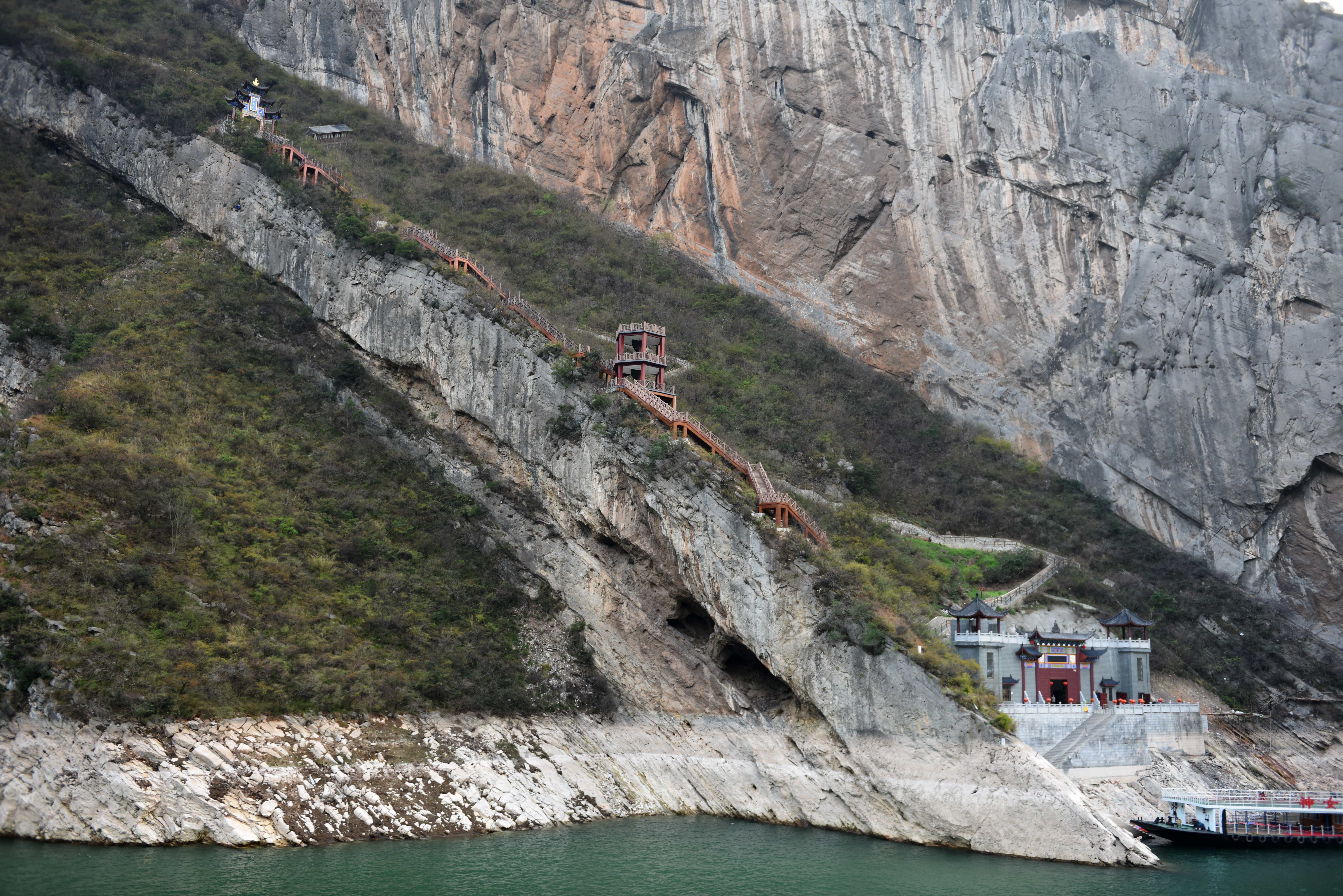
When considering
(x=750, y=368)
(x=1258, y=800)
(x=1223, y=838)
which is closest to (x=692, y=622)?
(x=1223, y=838)

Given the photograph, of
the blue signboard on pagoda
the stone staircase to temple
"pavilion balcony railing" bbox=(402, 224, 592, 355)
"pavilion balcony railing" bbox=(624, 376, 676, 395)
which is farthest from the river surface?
the blue signboard on pagoda

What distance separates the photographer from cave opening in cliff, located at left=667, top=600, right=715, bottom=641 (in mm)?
A: 39750

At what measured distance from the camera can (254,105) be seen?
58.5m

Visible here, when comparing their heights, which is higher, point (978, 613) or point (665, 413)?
point (665, 413)

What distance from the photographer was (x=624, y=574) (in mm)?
40375

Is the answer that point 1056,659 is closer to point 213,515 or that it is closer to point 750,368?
point 750,368

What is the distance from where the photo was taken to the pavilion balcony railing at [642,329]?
142 ft

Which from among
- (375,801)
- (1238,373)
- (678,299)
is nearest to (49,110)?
(678,299)

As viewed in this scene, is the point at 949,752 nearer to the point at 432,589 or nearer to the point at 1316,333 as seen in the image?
the point at 432,589

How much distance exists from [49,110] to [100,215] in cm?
907

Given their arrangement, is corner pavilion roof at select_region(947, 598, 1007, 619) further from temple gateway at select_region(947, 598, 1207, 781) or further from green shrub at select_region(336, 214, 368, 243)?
green shrub at select_region(336, 214, 368, 243)

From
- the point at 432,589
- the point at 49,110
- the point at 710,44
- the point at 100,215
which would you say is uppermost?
the point at 710,44

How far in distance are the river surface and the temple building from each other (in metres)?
7.59

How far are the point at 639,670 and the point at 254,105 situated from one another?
136ft
